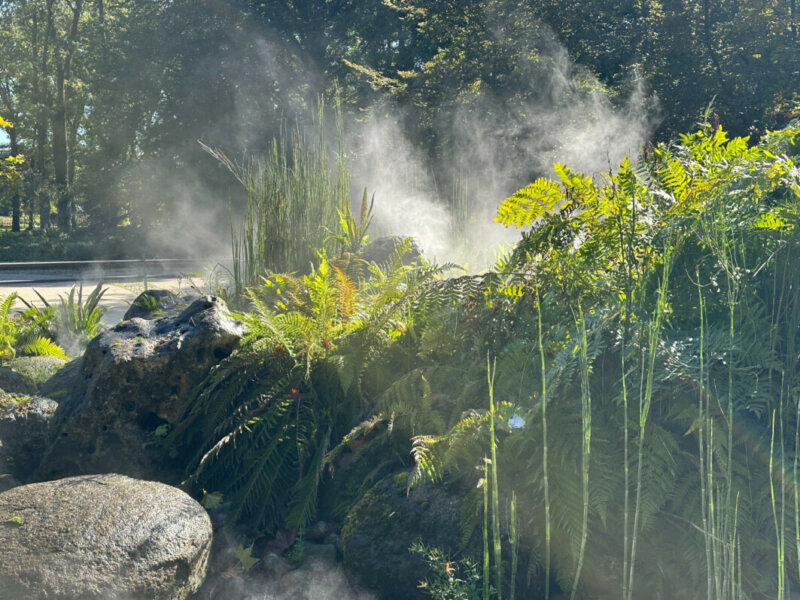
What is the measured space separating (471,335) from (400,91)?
48.7 feet

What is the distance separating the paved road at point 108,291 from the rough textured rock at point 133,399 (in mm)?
4668

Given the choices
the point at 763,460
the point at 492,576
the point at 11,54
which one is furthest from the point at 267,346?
the point at 11,54

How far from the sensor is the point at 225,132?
2456cm

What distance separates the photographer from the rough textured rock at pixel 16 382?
4.96 m

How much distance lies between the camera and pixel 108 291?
12.5m

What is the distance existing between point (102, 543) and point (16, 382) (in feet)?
10.1

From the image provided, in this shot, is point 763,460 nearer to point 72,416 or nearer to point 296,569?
point 296,569

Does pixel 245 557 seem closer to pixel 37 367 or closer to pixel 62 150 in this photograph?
pixel 37 367

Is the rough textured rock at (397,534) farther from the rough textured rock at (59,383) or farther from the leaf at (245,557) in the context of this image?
the rough textured rock at (59,383)

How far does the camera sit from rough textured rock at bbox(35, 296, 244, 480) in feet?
11.2

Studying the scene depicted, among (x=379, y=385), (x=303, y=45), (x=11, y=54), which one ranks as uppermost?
(x=11, y=54)

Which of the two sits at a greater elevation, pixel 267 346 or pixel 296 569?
pixel 267 346

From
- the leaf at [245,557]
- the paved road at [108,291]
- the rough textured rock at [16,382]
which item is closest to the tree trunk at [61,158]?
the paved road at [108,291]

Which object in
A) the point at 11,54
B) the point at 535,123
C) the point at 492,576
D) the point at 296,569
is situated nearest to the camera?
the point at 492,576
